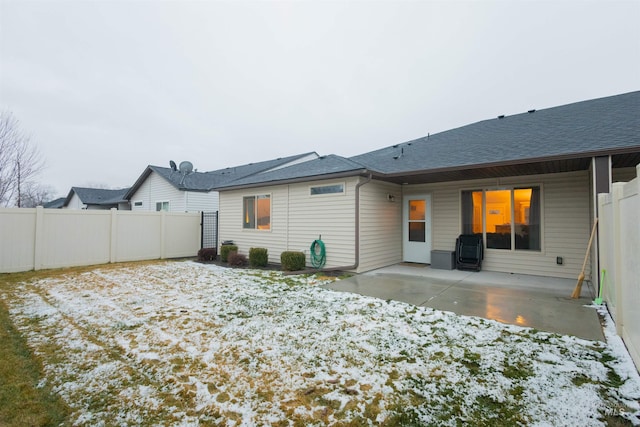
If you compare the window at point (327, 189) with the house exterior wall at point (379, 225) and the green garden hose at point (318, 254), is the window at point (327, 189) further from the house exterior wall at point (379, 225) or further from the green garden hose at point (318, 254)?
the green garden hose at point (318, 254)

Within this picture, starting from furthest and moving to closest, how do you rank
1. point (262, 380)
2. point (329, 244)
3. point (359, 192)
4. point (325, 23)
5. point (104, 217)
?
point (325, 23) → point (104, 217) → point (329, 244) → point (359, 192) → point (262, 380)

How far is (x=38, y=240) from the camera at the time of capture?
25.1 feet

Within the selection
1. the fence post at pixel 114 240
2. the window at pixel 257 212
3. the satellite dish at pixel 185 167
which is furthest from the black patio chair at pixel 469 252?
the satellite dish at pixel 185 167

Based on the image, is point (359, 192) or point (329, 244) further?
point (329, 244)

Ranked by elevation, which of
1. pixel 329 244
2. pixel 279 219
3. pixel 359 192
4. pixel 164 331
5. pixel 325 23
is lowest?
pixel 164 331

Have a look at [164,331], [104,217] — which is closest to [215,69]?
[104,217]

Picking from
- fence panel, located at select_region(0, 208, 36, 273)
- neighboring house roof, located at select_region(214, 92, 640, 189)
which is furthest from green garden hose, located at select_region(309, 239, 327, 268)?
fence panel, located at select_region(0, 208, 36, 273)

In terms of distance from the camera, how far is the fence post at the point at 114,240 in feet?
29.6

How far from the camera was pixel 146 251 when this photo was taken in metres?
9.79

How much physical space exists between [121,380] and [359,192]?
5.49m

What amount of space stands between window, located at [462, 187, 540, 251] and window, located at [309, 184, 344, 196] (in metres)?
3.40

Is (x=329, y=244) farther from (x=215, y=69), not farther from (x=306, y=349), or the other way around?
(x=215, y=69)

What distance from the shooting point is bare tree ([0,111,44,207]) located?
34.3 feet

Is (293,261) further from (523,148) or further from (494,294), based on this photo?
(523,148)
